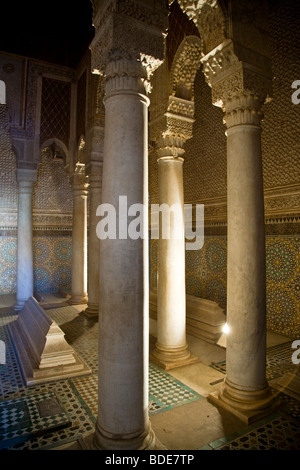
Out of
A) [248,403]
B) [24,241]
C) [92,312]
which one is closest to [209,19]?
[248,403]

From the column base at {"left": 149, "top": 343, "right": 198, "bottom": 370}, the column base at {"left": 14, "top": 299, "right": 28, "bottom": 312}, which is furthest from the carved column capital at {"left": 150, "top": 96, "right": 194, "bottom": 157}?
the column base at {"left": 14, "top": 299, "right": 28, "bottom": 312}

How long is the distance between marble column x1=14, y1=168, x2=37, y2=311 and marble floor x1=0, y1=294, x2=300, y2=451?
286 centimetres

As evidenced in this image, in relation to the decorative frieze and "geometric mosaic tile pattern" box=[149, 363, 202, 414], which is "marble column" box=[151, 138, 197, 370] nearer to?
"geometric mosaic tile pattern" box=[149, 363, 202, 414]

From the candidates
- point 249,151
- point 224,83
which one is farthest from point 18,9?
point 249,151

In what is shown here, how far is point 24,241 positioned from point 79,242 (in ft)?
4.26

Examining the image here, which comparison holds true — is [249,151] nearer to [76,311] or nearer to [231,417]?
[231,417]

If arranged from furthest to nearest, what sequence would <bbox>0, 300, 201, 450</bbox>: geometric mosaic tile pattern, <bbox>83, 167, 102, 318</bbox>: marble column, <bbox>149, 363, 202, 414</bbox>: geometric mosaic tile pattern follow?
1. <bbox>83, 167, 102, 318</bbox>: marble column
2. <bbox>149, 363, 202, 414</bbox>: geometric mosaic tile pattern
3. <bbox>0, 300, 201, 450</bbox>: geometric mosaic tile pattern

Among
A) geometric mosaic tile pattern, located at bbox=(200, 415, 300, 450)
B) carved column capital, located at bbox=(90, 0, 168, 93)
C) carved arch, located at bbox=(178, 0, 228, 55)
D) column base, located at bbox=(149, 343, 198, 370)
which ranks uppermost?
carved arch, located at bbox=(178, 0, 228, 55)

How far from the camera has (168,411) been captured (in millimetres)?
3012

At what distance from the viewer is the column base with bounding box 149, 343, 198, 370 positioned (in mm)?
4035

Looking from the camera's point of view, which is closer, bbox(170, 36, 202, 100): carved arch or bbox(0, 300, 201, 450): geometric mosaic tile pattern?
bbox(0, 300, 201, 450): geometric mosaic tile pattern

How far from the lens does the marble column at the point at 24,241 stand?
7.37 m

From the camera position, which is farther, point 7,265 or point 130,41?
point 7,265

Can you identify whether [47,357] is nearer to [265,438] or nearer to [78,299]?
[265,438]
